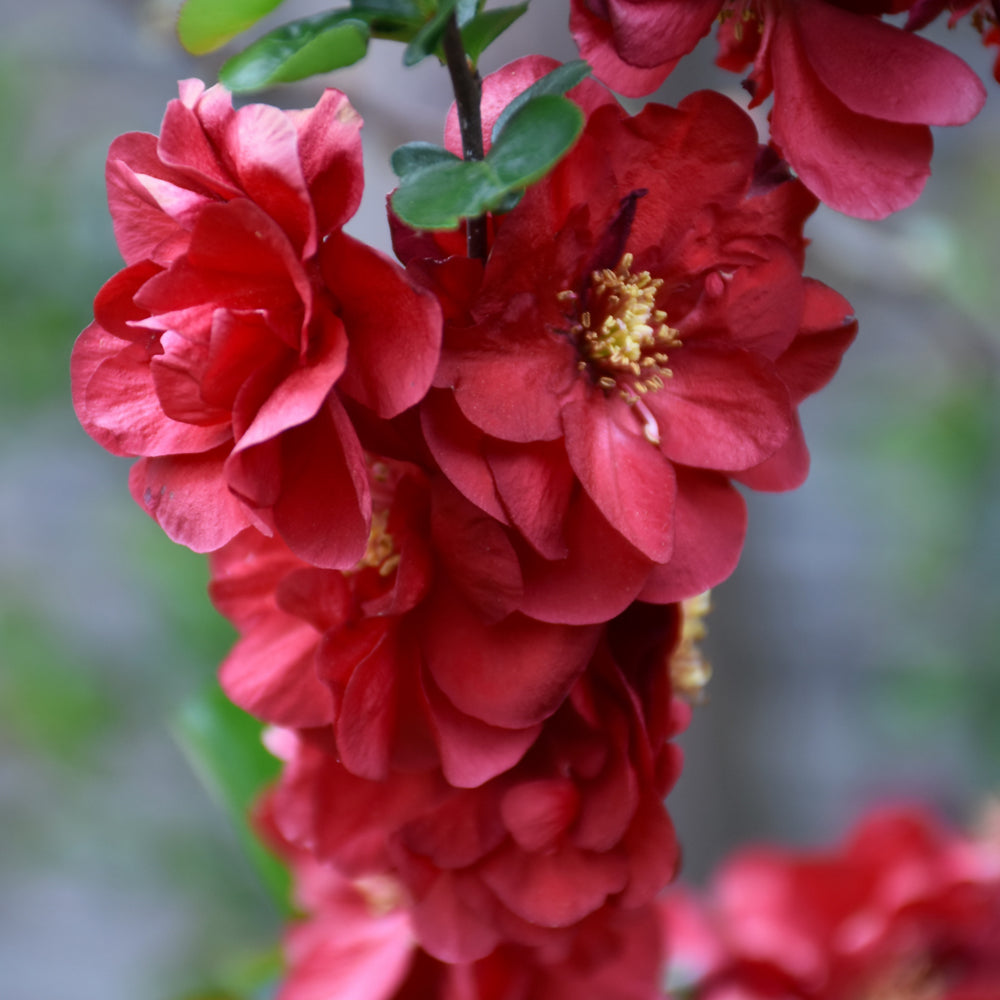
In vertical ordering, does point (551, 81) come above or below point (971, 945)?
above

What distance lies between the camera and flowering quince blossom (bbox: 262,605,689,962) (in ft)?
1.34

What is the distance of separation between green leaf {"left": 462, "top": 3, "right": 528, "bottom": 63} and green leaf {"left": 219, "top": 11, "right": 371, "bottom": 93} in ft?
0.11

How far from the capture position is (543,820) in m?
0.41

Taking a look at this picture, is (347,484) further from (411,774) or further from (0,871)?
(0,871)

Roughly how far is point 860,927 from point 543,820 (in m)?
0.37

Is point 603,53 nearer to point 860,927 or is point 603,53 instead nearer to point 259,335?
point 259,335

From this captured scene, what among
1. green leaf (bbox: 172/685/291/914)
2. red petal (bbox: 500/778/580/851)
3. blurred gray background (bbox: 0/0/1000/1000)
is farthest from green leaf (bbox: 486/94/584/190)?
blurred gray background (bbox: 0/0/1000/1000)

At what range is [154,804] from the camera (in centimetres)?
161

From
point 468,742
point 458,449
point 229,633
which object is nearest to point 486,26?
point 458,449

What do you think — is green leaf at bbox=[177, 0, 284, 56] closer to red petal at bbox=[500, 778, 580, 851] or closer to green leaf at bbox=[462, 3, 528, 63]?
green leaf at bbox=[462, 3, 528, 63]

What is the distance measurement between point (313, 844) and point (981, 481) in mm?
1199

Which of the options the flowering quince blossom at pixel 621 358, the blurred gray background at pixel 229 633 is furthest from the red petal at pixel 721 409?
the blurred gray background at pixel 229 633

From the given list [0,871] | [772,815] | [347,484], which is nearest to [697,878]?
[772,815]

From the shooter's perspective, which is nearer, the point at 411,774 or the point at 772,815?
the point at 411,774
